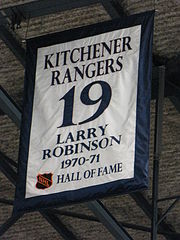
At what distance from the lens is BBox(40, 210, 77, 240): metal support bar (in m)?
17.1

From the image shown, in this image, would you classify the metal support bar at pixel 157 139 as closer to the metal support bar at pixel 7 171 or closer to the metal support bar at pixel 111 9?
the metal support bar at pixel 111 9

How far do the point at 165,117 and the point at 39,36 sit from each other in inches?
105

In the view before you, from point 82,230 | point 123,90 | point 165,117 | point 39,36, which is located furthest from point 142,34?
point 82,230

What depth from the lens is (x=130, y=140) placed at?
12.1 meters

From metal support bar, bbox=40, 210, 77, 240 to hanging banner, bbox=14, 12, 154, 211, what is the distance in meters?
4.23

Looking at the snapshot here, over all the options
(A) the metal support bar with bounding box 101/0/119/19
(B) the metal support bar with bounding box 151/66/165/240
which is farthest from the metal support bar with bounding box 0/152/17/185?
(B) the metal support bar with bounding box 151/66/165/240

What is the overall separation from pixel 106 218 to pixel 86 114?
277 cm

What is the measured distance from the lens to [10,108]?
14.2 m

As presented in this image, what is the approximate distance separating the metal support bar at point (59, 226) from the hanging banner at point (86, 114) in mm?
4235

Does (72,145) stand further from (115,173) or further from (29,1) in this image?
(29,1)

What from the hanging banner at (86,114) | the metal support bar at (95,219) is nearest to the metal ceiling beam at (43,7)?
the hanging banner at (86,114)

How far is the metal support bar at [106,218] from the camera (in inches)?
587

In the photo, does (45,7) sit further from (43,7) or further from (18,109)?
(18,109)

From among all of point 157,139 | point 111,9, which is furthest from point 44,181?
point 111,9
